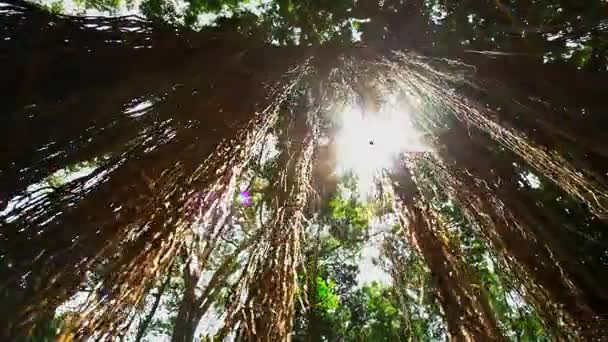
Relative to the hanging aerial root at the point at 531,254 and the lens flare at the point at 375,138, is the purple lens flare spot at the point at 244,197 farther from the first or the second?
the hanging aerial root at the point at 531,254

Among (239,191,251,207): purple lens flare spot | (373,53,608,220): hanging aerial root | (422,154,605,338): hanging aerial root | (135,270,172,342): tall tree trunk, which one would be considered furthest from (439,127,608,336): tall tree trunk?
(239,191,251,207): purple lens flare spot

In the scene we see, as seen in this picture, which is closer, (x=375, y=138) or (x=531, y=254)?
(x=531, y=254)

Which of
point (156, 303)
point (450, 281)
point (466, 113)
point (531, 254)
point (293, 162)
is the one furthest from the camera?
point (156, 303)

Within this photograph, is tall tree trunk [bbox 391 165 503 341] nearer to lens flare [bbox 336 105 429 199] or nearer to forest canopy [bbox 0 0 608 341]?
forest canopy [bbox 0 0 608 341]

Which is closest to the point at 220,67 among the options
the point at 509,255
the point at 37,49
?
the point at 37,49

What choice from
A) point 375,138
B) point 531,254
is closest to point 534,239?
point 531,254

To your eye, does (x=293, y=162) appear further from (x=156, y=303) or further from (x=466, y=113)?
(x=156, y=303)

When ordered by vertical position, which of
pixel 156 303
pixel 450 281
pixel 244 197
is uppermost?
pixel 244 197

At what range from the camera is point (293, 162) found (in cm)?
190

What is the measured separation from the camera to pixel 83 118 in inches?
58.8

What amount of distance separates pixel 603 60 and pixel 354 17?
5.20ft

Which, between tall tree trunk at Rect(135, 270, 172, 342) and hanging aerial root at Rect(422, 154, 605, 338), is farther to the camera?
tall tree trunk at Rect(135, 270, 172, 342)

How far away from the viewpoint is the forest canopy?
1.05m

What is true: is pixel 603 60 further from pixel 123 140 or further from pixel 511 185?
pixel 123 140
